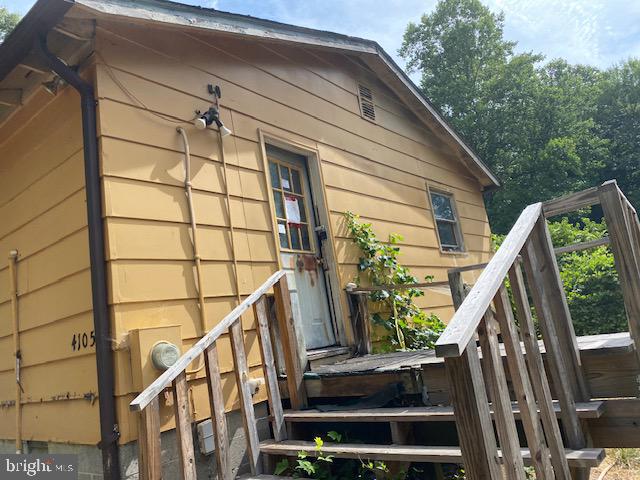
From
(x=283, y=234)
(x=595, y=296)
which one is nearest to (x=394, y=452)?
(x=283, y=234)

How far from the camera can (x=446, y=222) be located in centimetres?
738

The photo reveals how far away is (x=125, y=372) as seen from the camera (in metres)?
2.87

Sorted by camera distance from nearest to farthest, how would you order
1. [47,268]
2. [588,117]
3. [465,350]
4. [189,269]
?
[465,350], [189,269], [47,268], [588,117]

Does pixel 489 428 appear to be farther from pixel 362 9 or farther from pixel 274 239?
pixel 362 9

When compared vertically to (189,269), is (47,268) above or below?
above

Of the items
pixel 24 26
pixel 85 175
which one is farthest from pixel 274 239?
pixel 24 26

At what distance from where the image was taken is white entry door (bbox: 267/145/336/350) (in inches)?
173

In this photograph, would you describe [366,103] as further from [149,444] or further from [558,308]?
[149,444]

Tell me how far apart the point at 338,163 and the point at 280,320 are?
2364 mm

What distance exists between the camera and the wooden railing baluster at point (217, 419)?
2627 millimetres

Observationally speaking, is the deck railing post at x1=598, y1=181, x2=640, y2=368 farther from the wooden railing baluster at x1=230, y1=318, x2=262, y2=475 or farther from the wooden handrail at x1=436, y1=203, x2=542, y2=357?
the wooden railing baluster at x1=230, y1=318, x2=262, y2=475

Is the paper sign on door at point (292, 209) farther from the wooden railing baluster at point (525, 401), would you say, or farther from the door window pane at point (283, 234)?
the wooden railing baluster at point (525, 401)

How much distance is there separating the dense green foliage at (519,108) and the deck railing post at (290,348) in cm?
1880

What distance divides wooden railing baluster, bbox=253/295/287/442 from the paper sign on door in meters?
1.49
